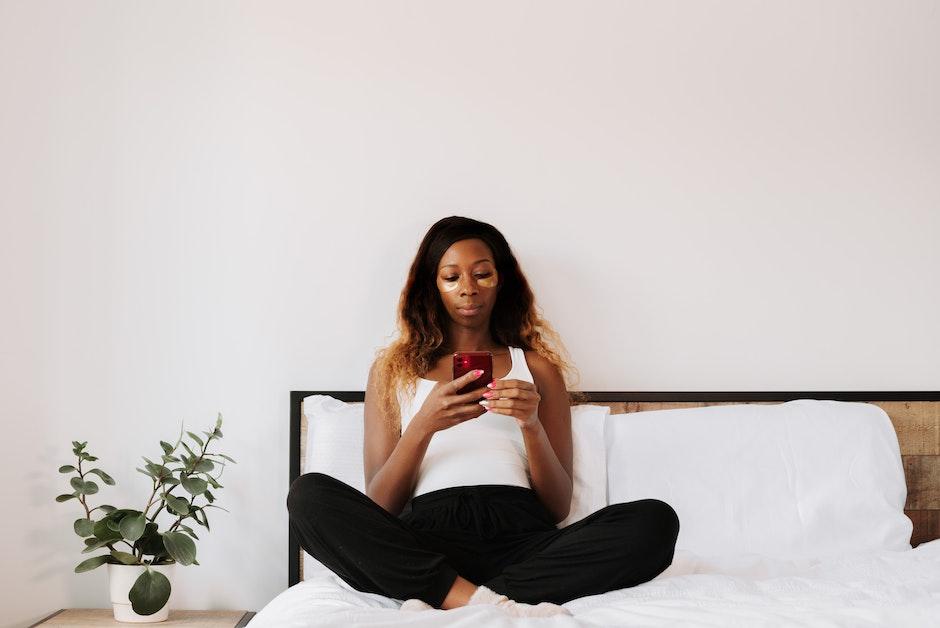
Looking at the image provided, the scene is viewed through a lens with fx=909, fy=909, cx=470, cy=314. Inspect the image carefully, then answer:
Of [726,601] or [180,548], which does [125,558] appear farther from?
[726,601]

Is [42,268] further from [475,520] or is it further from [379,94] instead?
[475,520]

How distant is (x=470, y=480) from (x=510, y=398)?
9.8 inches

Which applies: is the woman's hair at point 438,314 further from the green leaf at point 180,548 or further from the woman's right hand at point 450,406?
the green leaf at point 180,548

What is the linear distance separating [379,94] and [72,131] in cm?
81

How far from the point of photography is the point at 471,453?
2.01 meters

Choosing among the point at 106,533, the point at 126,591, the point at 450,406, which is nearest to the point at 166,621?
the point at 126,591

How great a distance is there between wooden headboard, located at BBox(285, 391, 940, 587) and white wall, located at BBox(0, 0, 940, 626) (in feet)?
0.26

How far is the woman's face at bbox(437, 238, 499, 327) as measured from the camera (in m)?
2.11

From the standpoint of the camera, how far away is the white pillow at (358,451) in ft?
7.04

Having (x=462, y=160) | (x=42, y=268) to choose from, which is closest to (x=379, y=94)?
(x=462, y=160)

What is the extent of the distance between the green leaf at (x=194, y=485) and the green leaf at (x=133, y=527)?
0.11 m

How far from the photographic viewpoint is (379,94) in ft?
8.00

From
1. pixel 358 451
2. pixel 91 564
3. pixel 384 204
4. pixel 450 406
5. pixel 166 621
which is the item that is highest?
pixel 384 204

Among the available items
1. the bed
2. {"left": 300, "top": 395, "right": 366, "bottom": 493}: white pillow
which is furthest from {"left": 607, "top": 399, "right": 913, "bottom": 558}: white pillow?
{"left": 300, "top": 395, "right": 366, "bottom": 493}: white pillow
